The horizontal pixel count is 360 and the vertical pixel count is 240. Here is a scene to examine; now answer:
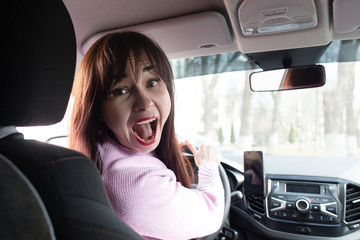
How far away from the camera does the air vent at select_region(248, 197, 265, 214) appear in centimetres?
298

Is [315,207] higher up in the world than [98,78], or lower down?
lower down

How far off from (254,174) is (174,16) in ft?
4.42

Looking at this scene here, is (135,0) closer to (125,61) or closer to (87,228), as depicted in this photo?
(125,61)

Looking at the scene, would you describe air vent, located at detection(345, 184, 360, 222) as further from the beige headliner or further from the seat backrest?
the seat backrest

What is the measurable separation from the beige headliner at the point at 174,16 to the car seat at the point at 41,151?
101 centimetres

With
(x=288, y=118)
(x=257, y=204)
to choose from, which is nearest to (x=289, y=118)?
(x=288, y=118)

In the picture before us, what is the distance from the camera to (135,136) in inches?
58.1

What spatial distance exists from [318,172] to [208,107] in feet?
18.7

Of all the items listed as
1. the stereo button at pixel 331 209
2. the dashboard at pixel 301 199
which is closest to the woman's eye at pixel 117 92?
the dashboard at pixel 301 199

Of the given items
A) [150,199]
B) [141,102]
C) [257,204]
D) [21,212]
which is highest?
[141,102]

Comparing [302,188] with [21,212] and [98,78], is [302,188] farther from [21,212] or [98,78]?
[21,212]

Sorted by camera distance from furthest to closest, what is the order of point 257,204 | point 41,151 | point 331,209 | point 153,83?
point 257,204 → point 331,209 → point 153,83 → point 41,151

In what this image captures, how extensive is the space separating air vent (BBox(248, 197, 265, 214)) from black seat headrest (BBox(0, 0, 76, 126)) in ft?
7.46

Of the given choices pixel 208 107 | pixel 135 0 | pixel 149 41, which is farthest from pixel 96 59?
pixel 208 107
